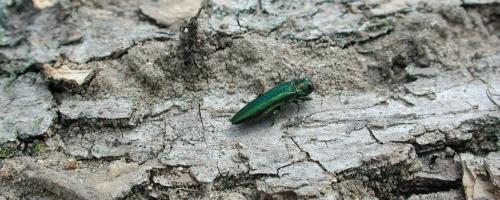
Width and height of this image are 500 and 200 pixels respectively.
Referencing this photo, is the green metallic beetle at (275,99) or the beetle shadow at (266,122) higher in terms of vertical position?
the green metallic beetle at (275,99)

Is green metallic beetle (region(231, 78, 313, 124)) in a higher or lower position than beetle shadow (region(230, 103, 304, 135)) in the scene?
higher

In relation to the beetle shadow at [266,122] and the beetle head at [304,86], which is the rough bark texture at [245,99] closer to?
the beetle shadow at [266,122]

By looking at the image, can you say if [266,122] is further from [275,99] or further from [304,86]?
[304,86]

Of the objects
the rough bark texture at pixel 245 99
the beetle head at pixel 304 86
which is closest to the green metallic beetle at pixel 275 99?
the beetle head at pixel 304 86

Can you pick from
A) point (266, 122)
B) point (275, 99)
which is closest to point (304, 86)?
point (275, 99)

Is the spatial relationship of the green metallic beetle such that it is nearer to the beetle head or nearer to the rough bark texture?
the beetle head

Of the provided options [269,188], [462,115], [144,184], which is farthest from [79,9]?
[462,115]

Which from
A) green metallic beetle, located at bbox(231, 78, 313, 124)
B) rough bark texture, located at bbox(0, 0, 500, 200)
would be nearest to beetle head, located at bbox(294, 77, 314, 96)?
green metallic beetle, located at bbox(231, 78, 313, 124)
